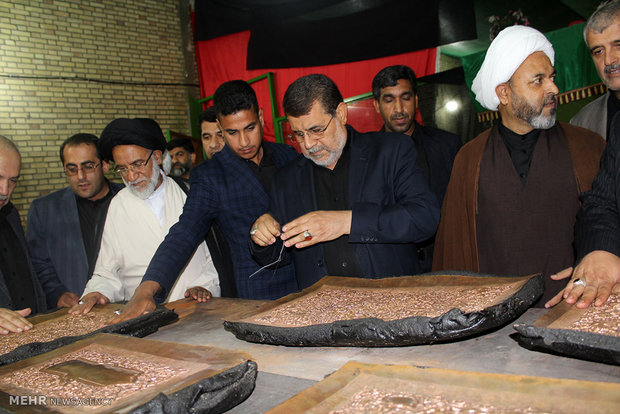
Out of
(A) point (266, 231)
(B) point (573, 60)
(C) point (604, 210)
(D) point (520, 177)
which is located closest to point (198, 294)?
(A) point (266, 231)

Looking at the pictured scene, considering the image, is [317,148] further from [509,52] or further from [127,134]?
[127,134]

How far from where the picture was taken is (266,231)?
2188 millimetres

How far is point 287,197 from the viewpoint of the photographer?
8.34 ft

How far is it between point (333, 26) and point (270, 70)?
1907mm

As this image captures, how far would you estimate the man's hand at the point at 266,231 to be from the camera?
2180 millimetres

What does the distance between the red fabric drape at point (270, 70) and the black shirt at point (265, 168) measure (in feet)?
14.0

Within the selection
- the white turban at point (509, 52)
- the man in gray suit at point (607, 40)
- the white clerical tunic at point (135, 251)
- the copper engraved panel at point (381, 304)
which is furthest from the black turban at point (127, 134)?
the man in gray suit at point (607, 40)

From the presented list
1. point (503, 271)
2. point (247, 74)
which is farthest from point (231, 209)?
point (247, 74)

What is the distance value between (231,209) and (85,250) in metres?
1.52

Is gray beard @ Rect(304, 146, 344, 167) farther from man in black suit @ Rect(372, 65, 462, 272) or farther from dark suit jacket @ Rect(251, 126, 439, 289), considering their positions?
man in black suit @ Rect(372, 65, 462, 272)

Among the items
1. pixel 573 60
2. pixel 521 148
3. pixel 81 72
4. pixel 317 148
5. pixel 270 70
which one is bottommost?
pixel 521 148

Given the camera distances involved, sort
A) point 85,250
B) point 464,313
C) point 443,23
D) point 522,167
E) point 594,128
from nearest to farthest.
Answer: point 464,313 < point 522,167 < point 594,128 < point 85,250 < point 443,23

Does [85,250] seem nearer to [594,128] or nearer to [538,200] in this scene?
[538,200]

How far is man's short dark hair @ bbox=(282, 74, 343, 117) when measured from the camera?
7.55ft
